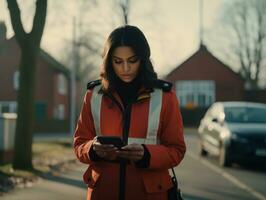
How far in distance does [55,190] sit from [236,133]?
6090 millimetres

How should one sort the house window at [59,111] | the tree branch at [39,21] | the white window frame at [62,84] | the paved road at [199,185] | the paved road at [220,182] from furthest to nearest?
the white window frame at [62,84]
the house window at [59,111]
the tree branch at [39,21]
the paved road at [220,182]
the paved road at [199,185]

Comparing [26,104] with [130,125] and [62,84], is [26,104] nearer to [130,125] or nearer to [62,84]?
[130,125]

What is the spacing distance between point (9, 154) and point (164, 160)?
1287cm

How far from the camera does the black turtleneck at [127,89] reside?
11.2 feet

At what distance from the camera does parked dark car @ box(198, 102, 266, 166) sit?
14852mm

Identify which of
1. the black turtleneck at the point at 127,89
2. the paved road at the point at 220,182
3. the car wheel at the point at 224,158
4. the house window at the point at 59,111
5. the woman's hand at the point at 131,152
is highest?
the house window at the point at 59,111

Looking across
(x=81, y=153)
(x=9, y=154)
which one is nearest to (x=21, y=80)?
(x=9, y=154)

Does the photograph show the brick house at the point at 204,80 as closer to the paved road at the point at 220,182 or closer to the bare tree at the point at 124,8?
the bare tree at the point at 124,8

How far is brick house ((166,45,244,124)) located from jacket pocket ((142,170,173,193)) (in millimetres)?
59458

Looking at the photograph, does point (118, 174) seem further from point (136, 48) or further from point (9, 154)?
point (9, 154)

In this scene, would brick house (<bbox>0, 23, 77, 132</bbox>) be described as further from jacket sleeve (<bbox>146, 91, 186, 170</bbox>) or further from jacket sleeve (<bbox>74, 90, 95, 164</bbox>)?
jacket sleeve (<bbox>146, 91, 186, 170</bbox>)

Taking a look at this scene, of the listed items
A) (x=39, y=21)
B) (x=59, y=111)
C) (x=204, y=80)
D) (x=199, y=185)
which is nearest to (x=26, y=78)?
(x=39, y=21)

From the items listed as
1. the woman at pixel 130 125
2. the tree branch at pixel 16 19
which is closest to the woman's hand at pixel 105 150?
the woman at pixel 130 125

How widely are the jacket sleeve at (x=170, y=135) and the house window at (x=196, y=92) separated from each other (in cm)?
6169
